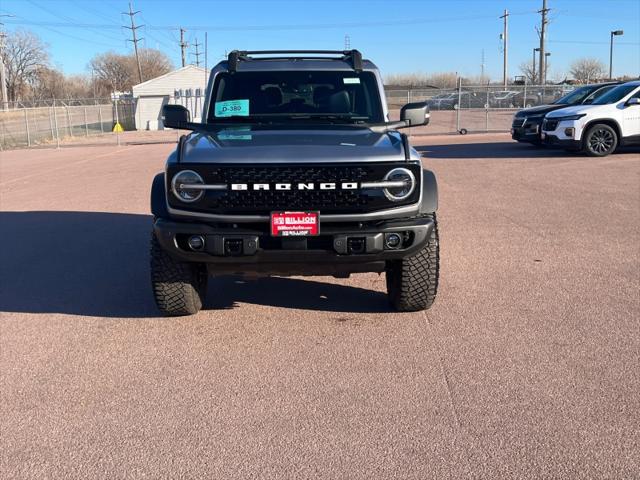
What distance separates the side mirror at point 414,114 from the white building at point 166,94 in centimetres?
4370

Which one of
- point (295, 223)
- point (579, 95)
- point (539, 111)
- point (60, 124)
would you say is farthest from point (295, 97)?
point (60, 124)

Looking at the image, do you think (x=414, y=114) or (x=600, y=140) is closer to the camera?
(x=414, y=114)

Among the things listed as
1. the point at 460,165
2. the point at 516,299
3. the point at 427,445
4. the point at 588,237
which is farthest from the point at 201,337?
the point at 460,165

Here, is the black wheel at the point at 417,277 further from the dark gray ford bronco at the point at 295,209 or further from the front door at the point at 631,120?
the front door at the point at 631,120

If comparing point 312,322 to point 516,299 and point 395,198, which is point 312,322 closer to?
point 395,198

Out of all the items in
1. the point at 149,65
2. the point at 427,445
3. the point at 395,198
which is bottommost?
the point at 427,445

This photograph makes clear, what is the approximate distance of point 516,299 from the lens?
557cm

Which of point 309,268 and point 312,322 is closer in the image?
point 309,268

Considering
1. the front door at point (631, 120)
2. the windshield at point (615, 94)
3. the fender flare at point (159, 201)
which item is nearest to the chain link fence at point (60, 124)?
the windshield at point (615, 94)

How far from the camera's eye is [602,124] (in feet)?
53.1

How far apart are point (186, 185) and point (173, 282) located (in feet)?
2.79

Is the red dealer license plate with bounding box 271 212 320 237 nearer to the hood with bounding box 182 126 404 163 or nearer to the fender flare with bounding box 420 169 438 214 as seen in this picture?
the hood with bounding box 182 126 404 163

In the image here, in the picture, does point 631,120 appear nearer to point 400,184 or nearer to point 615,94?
point 615,94

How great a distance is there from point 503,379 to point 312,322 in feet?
5.33
